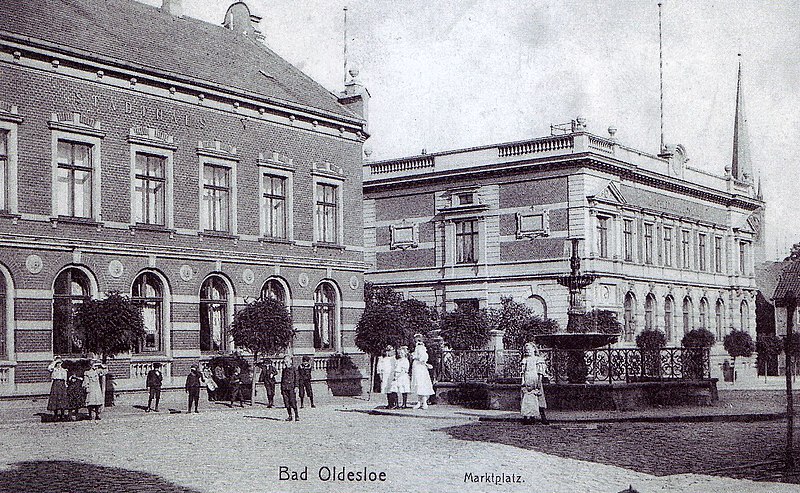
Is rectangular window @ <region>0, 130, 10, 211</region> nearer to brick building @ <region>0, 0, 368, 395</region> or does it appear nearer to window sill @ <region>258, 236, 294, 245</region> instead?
brick building @ <region>0, 0, 368, 395</region>

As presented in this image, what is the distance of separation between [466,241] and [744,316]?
21.3 meters

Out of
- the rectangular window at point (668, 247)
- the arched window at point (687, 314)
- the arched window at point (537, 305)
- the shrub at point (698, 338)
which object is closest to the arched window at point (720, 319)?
the arched window at point (687, 314)

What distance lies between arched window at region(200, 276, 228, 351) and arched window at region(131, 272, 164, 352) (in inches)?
56.0

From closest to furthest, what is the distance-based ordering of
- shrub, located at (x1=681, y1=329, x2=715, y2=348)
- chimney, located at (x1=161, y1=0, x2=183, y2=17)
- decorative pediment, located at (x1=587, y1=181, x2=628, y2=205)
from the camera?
chimney, located at (x1=161, y1=0, x2=183, y2=17), decorative pediment, located at (x1=587, y1=181, x2=628, y2=205), shrub, located at (x1=681, y1=329, x2=715, y2=348)

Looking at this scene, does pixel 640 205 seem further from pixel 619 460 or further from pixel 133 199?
pixel 619 460

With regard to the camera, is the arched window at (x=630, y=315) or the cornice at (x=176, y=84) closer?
the cornice at (x=176, y=84)

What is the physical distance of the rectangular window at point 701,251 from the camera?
170 ft

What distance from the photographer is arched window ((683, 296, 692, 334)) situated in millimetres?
50147

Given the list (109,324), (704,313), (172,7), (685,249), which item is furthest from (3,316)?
(704,313)

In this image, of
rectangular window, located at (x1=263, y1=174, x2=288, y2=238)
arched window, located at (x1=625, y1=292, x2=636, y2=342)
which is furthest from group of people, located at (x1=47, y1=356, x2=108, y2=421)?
arched window, located at (x1=625, y1=292, x2=636, y2=342)

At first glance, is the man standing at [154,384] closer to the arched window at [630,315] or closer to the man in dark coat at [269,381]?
the man in dark coat at [269,381]

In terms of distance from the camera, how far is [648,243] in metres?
46.8

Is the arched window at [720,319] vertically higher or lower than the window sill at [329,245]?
lower

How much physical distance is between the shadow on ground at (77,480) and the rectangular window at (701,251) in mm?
43583
